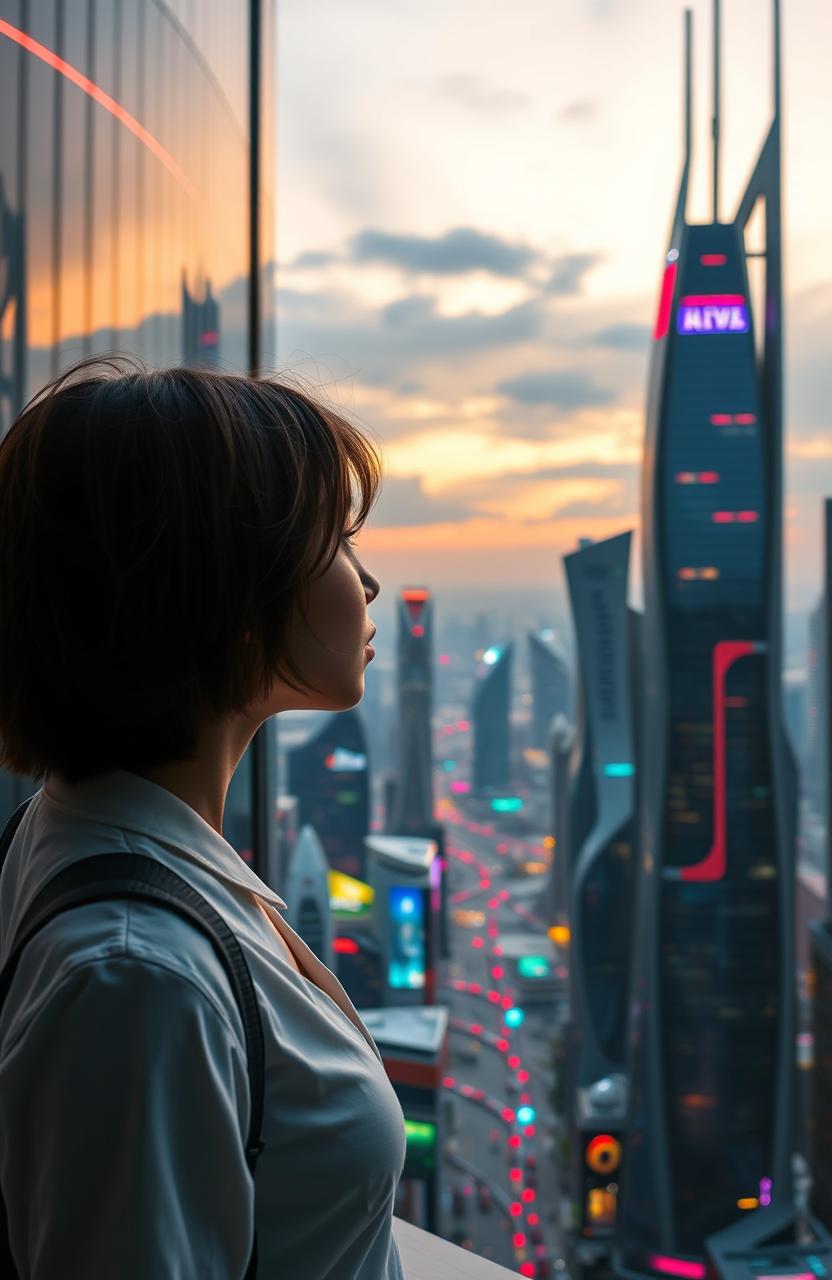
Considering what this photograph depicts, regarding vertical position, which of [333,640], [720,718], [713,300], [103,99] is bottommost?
[720,718]

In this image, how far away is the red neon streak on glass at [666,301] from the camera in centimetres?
920

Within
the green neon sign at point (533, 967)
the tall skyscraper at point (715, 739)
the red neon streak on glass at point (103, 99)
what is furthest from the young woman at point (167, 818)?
the green neon sign at point (533, 967)

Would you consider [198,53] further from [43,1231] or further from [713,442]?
[713,442]

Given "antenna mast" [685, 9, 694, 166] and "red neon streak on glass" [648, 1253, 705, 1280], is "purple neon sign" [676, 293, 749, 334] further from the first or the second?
"red neon streak on glass" [648, 1253, 705, 1280]

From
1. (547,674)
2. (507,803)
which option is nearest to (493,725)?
(547,674)

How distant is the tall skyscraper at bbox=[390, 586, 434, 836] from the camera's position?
47.0ft

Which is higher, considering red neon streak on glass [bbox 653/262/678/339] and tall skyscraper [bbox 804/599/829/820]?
red neon streak on glass [bbox 653/262/678/339]

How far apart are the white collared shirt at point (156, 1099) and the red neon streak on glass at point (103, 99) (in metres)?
0.99

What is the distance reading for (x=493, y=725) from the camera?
12.2m

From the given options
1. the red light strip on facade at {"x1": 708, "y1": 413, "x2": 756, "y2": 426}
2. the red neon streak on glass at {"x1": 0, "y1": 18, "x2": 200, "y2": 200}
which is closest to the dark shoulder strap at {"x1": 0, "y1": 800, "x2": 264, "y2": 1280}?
the red neon streak on glass at {"x1": 0, "y1": 18, "x2": 200, "y2": 200}

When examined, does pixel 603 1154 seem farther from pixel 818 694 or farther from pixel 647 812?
pixel 818 694

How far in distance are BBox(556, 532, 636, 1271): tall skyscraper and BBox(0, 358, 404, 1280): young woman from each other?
29.4 feet

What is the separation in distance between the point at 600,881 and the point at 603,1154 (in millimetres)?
3901

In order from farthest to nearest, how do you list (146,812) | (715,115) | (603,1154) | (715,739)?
(603,1154)
(715,739)
(715,115)
(146,812)
